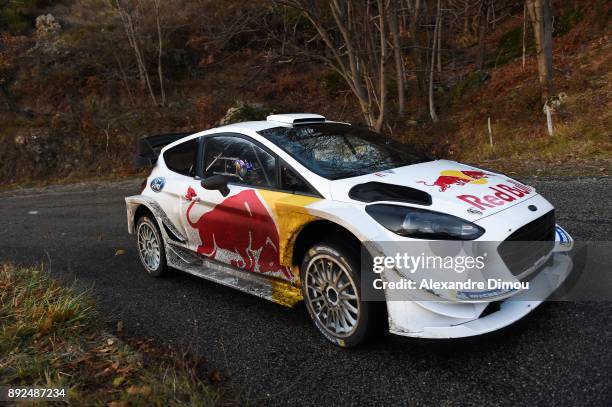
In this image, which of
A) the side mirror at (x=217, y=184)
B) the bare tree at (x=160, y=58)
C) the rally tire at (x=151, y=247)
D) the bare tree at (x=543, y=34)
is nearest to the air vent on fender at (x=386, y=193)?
the side mirror at (x=217, y=184)

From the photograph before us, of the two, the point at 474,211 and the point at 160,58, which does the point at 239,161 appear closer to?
the point at 474,211

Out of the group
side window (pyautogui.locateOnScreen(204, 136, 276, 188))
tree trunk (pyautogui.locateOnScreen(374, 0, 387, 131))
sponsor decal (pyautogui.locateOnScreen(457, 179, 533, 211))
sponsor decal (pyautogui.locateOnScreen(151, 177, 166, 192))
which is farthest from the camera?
tree trunk (pyautogui.locateOnScreen(374, 0, 387, 131))

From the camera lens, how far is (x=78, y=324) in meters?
4.03

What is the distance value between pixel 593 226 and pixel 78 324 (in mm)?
5130

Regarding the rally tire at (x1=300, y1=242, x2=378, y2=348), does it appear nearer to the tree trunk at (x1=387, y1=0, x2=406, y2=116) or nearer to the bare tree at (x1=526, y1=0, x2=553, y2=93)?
the tree trunk at (x1=387, y1=0, x2=406, y2=116)

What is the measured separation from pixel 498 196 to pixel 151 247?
380cm

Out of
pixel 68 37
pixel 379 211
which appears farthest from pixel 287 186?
pixel 68 37

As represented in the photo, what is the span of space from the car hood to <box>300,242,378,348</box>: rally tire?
43cm

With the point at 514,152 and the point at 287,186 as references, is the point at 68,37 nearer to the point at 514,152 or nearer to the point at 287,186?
the point at 514,152

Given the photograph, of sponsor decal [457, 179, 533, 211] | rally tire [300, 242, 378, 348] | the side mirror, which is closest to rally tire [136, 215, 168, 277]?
the side mirror

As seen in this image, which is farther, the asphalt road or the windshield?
the windshield

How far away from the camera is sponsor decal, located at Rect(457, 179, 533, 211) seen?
346 centimetres

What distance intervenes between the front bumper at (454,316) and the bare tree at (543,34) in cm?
1153

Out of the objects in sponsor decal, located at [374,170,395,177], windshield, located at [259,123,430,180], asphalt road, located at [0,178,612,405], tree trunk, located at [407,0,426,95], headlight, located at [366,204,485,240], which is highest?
tree trunk, located at [407,0,426,95]
